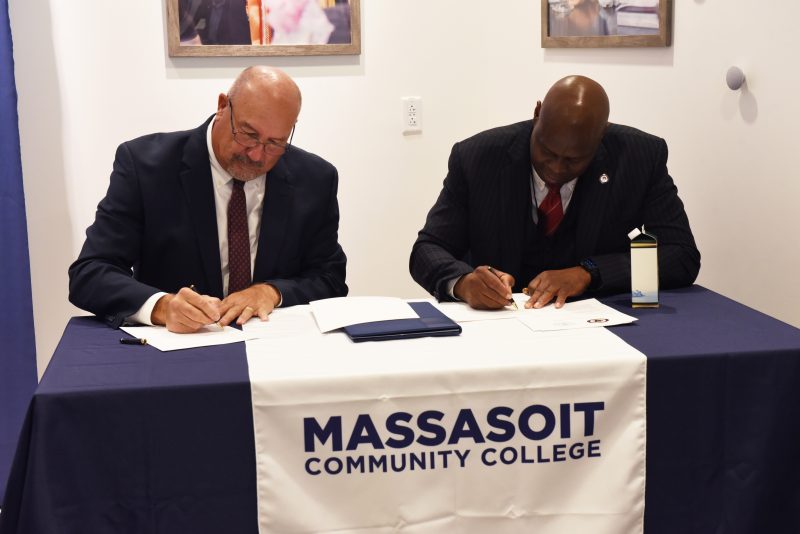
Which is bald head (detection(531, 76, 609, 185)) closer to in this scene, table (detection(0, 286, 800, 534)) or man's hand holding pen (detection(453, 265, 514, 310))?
man's hand holding pen (detection(453, 265, 514, 310))

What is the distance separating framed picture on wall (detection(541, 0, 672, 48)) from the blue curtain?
224 cm

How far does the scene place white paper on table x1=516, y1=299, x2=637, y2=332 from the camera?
2514mm

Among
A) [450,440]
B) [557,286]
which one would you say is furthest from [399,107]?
[450,440]

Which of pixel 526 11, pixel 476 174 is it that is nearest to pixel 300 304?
pixel 476 174

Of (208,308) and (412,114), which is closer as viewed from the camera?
(208,308)

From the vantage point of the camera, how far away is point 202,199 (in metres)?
2.88

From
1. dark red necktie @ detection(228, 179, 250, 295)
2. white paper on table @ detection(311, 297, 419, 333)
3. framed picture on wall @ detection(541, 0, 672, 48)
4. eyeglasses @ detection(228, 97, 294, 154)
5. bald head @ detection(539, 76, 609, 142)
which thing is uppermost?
framed picture on wall @ detection(541, 0, 672, 48)

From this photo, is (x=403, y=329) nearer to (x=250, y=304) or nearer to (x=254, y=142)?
(x=250, y=304)

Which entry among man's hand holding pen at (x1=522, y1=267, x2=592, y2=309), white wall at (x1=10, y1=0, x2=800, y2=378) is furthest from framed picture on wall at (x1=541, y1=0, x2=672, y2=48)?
man's hand holding pen at (x1=522, y1=267, x2=592, y2=309)

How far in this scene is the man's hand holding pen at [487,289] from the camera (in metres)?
2.67

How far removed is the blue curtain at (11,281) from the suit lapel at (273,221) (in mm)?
1340

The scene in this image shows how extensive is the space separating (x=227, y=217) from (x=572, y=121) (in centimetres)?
106

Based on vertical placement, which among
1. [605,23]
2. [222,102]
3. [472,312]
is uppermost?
[605,23]

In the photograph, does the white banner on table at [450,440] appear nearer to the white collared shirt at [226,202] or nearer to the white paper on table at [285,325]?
the white paper on table at [285,325]
